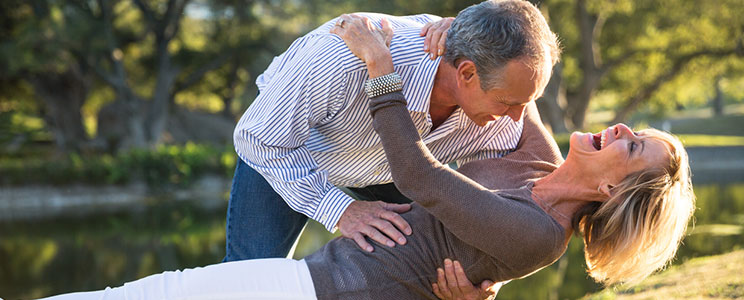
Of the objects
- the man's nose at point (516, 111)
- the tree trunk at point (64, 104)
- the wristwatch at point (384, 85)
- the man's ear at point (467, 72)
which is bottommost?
the tree trunk at point (64, 104)

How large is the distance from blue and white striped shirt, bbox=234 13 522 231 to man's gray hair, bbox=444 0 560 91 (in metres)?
0.23

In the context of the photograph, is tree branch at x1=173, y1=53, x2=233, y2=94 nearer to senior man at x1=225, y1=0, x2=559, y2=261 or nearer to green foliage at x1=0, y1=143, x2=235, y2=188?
green foliage at x1=0, y1=143, x2=235, y2=188

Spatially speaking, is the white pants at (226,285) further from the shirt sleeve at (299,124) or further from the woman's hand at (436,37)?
the woman's hand at (436,37)

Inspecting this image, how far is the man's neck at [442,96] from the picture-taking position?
2.56 metres

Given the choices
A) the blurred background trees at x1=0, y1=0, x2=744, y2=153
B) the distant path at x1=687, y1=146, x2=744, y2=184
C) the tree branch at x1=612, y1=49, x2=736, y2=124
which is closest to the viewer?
the distant path at x1=687, y1=146, x2=744, y2=184

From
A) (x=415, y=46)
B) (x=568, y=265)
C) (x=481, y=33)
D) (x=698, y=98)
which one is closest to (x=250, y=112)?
(x=415, y=46)

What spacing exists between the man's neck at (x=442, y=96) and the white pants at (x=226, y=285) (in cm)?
85

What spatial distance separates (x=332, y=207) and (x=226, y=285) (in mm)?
559

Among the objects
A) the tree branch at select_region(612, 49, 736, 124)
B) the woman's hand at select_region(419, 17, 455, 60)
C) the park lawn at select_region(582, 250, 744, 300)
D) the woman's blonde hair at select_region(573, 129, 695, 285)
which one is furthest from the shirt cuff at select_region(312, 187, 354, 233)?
the tree branch at select_region(612, 49, 736, 124)

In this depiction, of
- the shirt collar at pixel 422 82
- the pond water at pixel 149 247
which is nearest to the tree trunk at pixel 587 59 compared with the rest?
the pond water at pixel 149 247

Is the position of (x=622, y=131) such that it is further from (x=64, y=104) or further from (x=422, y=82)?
(x=64, y=104)

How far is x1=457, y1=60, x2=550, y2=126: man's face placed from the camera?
233 cm

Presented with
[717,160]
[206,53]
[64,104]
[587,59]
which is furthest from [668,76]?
[64,104]

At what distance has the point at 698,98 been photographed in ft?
105
